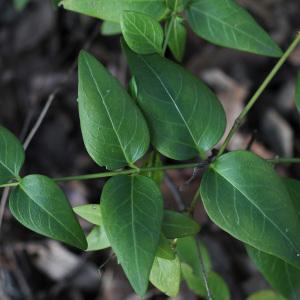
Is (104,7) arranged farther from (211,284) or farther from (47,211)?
(211,284)

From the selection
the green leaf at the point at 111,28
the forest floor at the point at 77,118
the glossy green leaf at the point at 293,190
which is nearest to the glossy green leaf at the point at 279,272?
the glossy green leaf at the point at 293,190

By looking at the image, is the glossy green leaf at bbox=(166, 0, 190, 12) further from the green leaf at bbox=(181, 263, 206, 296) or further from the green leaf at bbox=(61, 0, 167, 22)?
the green leaf at bbox=(181, 263, 206, 296)

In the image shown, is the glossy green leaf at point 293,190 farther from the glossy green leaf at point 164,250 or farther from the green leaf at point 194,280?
the green leaf at point 194,280

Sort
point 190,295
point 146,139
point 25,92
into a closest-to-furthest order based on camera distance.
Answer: point 146,139 < point 190,295 < point 25,92

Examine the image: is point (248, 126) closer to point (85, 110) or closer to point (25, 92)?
point (25, 92)

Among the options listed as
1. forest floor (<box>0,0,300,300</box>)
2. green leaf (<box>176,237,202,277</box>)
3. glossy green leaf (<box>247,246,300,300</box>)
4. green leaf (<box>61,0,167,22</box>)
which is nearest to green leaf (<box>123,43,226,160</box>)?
green leaf (<box>61,0,167,22</box>)

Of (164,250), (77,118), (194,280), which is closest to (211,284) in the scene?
(194,280)

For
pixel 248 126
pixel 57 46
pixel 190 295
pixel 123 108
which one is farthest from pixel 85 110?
pixel 57 46
